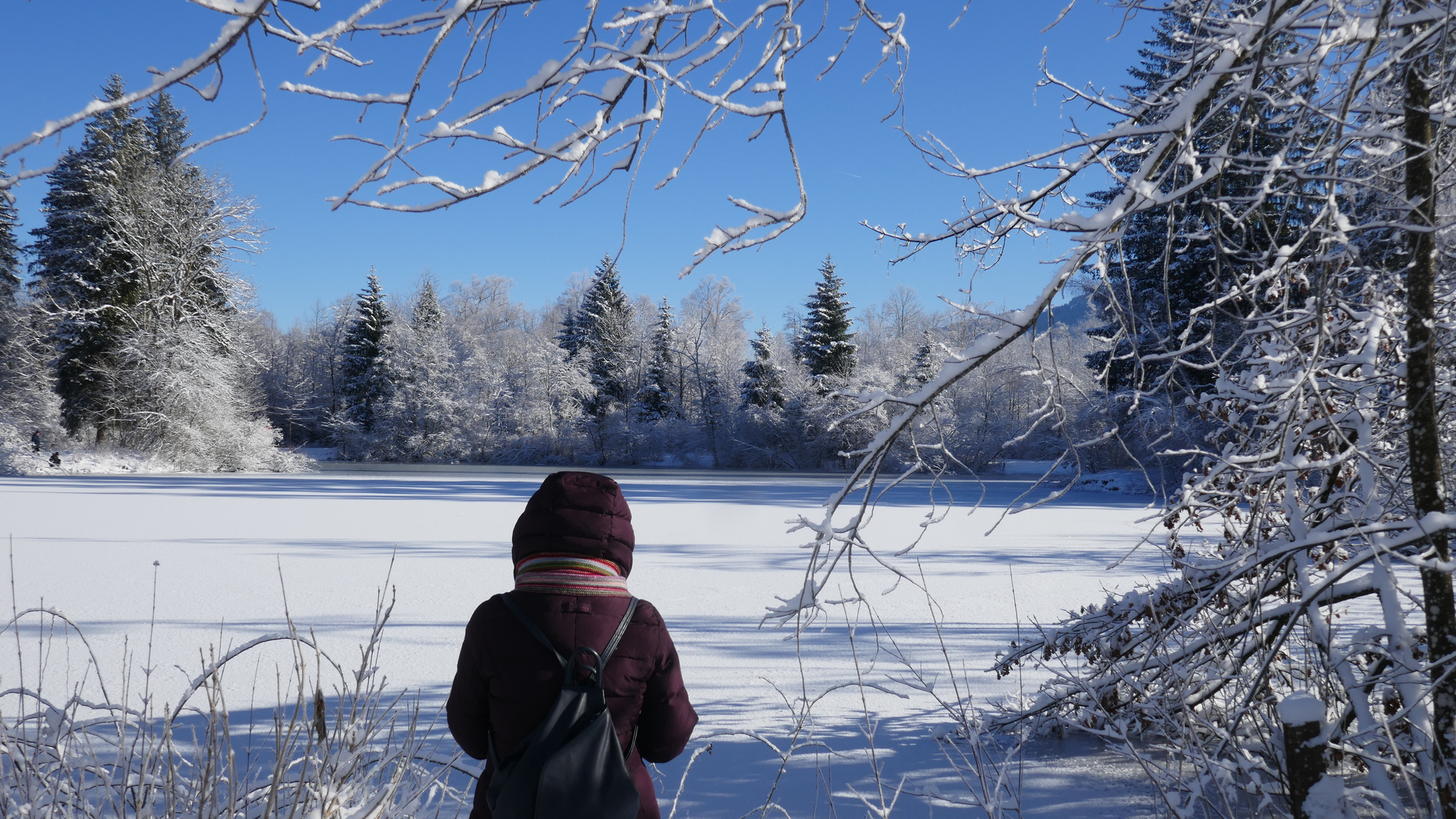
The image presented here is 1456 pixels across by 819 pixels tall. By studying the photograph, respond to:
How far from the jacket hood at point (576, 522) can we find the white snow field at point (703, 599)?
52 cm

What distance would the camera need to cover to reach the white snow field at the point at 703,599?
10.3 ft

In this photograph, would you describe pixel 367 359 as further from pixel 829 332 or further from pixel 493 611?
pixel 493 611

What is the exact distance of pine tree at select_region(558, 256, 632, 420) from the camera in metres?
34.2

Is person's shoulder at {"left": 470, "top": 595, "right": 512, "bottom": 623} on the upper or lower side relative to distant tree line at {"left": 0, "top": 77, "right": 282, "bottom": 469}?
lower

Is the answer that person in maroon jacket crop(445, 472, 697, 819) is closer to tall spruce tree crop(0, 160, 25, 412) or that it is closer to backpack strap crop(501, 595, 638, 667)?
backpack strap crop(501, 595, 638, 667)

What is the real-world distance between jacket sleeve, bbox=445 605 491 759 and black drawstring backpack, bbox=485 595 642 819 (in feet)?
0.59

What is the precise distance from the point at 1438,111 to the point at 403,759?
2.99 m

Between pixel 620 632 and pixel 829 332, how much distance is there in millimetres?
28153

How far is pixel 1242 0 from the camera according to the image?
2635 mm

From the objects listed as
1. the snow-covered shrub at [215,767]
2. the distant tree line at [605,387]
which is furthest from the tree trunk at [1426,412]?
the distant tree line at [605,387]

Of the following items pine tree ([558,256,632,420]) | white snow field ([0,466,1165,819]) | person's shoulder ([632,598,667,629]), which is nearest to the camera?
person's shoulder ([632,598,667,629])

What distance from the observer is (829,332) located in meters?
29.2

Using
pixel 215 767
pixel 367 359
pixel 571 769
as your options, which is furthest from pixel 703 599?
pixel 367 359

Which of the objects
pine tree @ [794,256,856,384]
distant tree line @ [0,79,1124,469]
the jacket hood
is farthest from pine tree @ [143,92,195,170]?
the jacket hood
